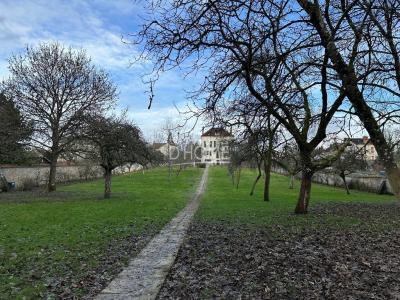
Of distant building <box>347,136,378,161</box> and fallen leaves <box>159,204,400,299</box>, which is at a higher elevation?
distant building <box>347,136,378,161</box>

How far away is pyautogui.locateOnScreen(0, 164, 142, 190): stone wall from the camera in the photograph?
146ft

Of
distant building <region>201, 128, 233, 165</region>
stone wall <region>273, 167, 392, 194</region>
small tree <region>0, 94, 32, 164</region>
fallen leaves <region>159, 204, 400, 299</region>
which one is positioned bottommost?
fallen leaves <region>159, 204, 400, 299</region>

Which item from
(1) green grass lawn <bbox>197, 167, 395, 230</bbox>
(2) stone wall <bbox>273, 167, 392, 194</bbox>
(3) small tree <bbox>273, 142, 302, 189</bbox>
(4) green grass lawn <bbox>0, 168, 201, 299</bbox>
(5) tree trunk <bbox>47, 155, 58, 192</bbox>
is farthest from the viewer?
(2) stone wall <bbox>273, 167, 392, 194</bbox>

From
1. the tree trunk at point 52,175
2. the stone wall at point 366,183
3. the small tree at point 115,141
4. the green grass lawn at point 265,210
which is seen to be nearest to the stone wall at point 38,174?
the tree trunk at point 52,175

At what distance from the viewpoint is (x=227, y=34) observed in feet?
30.7

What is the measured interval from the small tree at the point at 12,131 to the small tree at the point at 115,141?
205 inches

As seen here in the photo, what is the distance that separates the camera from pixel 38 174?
49.1 m

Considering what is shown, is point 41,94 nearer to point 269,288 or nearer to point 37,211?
point 37,211

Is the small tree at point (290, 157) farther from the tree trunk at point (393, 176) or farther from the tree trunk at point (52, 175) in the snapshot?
the tree trunk at point (52, 175)

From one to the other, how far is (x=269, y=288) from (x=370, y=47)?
17.0 ft

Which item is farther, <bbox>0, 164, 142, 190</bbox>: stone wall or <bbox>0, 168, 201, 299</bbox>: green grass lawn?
<bbox>0, 164, 142, 190</bbox>: stone wall

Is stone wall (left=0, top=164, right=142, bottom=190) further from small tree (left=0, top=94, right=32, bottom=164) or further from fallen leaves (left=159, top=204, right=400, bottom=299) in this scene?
fallen leaves (left=159, top=204, right=400, bottom=299)

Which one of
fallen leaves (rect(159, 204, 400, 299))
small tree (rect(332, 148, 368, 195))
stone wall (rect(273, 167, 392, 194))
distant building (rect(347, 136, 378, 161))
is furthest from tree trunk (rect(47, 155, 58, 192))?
stone wall (rect(273, 167, 392, 194))

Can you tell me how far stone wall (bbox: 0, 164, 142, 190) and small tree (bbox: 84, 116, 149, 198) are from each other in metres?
14.5
